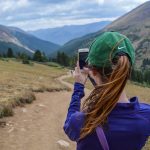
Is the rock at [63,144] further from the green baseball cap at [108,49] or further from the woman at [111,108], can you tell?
the green baseball cap at [108,49]

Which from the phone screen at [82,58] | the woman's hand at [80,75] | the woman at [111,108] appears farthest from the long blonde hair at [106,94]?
the phone screen at [82,58]

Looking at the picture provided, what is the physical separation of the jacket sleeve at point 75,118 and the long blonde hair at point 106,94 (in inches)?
2.1

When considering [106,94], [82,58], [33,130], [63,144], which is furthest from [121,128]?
[33,130]

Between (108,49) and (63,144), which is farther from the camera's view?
(63,144)

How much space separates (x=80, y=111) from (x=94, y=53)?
1.72ft

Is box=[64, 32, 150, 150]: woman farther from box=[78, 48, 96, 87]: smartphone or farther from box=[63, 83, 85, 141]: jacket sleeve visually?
box=[78, 48, 96, 87]: smartphone

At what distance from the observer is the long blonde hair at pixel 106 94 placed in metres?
3.81

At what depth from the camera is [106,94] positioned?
3807 mm

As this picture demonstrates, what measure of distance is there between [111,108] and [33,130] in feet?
42.2

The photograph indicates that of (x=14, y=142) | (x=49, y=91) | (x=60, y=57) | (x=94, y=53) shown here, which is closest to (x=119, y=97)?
(x=94, y=53)

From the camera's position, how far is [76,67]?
171 inches

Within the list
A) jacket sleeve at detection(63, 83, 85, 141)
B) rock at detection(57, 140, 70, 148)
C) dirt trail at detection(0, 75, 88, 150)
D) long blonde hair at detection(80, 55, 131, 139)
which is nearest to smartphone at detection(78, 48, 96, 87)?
jacket sleeve at detection(63, 83, 85, 141)

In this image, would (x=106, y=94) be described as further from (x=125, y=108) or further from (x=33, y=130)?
(x=33, y=130)

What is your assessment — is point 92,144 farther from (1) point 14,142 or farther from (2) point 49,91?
(2) point 49,91
